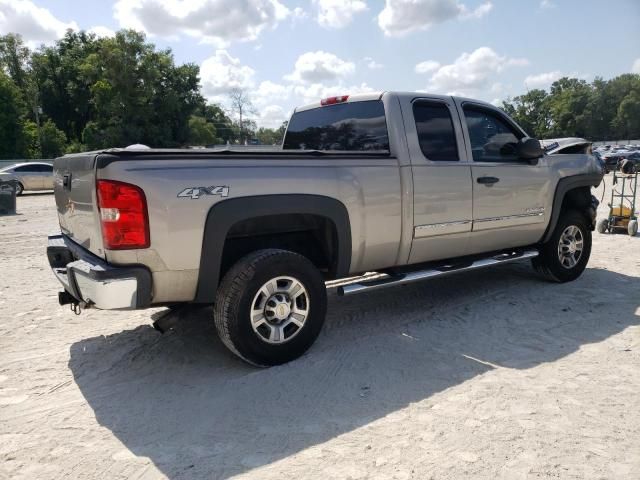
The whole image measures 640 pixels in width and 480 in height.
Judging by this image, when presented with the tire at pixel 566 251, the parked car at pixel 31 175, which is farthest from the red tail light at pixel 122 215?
the parked car at pixel 31 175

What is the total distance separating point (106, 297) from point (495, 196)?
370 cm

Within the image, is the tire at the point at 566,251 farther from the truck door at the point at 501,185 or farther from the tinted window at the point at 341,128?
the tinted window at the point at 341,128

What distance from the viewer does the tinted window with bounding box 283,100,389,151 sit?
14.9 ft

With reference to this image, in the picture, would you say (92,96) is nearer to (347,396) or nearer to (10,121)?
(10,121)

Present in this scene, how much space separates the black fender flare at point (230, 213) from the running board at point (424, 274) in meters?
0.69

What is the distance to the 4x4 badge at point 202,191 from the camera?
10.5 feet

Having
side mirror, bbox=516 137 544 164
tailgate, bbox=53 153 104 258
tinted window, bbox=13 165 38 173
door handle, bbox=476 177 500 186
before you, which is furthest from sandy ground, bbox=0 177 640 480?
tinted window, bbox=13 165 38 173

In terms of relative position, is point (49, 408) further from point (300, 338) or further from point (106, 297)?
point (300, 338)

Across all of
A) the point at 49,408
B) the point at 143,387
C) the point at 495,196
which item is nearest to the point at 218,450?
the point at 143,387

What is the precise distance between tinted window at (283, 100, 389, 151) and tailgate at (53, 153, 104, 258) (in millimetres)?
2344

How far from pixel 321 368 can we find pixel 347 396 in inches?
18.2

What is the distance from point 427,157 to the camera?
453 centimetres

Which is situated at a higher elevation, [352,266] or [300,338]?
[352,266]

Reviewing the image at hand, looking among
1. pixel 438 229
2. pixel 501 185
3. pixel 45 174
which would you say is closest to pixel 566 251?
pixel 501 185
